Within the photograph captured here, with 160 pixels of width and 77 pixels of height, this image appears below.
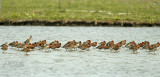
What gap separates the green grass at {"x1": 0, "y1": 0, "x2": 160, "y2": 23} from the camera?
113 feet

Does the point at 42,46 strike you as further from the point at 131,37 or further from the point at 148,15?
the point at 148,15

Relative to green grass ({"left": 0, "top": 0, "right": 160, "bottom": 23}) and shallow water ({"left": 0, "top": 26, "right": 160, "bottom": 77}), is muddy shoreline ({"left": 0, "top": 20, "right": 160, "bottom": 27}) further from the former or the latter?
shallow water ({"left": 0, "top": 26, "right": 160, "bottom": 77})

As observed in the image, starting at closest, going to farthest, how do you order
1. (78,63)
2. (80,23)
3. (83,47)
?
(78,63)
(83,47)
(80,23)

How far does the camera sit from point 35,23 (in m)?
33.2

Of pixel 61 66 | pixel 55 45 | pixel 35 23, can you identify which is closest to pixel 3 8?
pixel 35 23

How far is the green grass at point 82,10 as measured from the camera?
1355 inches

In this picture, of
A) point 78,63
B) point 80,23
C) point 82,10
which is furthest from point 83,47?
point 82,10

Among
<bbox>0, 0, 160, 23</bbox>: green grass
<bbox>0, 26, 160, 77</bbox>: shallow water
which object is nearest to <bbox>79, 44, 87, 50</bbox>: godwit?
<bbox>0, 26, 160, 77</bbox>: shallow water

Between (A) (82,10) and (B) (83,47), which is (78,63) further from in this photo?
(A) (82,10)

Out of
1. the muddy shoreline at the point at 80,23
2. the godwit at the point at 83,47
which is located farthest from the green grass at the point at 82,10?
the godwit at the point at 83,47

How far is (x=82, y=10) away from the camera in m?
40.6

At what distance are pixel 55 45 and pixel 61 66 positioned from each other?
394cm

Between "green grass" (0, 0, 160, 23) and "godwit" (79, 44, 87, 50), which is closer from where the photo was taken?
"godwit" (79, 44, 87, 50)

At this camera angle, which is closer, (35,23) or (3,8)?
(35,23)
